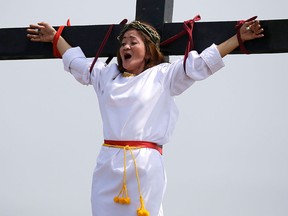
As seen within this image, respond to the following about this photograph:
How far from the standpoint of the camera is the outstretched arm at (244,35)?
3.25m

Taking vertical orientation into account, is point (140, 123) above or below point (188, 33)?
below

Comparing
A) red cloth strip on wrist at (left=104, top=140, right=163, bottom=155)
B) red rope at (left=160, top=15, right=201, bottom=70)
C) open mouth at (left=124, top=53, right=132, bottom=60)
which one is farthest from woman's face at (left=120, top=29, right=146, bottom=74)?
red cloth strip on wrist at (left=104, top=140, right=163, bottom=155)

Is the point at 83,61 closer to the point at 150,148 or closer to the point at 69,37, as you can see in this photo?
the point at 69,37

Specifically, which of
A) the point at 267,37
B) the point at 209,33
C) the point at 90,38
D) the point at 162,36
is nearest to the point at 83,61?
the point at 90,38

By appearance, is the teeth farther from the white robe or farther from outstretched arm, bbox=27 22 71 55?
outstretched arm, bbox=27 22 71 55

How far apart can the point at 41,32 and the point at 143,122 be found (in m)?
0.79

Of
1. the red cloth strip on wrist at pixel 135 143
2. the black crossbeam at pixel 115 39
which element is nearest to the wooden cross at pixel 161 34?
the black crossbeam at pixel 115 39

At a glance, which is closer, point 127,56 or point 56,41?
point 127,56

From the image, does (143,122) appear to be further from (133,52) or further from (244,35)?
(244,35)

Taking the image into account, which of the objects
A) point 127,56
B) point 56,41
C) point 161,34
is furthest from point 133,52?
point 56,41

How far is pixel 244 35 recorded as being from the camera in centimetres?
326

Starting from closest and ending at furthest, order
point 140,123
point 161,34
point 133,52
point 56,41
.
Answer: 1. point 140,123
2. point 133,52
3. point 161,34
4. point 56,41

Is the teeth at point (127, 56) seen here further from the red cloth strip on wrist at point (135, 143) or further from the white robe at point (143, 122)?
the red cloth strip on wrist at point (135, 143)

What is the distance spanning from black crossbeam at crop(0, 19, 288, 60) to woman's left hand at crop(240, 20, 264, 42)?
33 millimetres
